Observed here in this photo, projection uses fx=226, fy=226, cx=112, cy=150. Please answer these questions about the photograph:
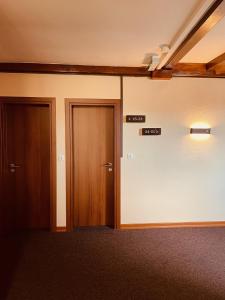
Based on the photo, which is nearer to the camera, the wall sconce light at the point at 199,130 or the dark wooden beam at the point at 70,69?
the dark wooden beam at the point at 70,69

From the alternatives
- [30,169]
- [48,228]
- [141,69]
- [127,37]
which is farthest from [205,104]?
[48,228]

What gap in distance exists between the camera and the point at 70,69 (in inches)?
135

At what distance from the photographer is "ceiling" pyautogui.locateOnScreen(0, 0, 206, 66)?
1995 millimetres

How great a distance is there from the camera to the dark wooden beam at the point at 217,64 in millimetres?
3176

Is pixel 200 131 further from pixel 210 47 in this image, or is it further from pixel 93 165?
pixel 93 165

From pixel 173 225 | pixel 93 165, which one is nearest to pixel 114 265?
pixel 173 225

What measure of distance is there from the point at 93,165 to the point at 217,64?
96.5 inches

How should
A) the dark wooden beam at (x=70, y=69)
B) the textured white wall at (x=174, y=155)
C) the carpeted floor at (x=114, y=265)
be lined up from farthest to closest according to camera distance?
1. the textured white wall at (x=174, y=155)
2. the dark wooden beam at (x=70, y=69)
3. the carpeted floor at (x=114, y=265)

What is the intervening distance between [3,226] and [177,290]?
8.76 feet

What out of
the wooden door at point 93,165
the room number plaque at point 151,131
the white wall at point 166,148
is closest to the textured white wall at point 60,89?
the white wall at point 166,148

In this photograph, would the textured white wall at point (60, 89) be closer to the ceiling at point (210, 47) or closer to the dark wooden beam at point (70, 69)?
the dark wooden beam at point (70, 69)

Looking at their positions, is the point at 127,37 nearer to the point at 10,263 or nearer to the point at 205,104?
the point at 205,104

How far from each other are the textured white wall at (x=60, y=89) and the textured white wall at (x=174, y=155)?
1.21 ft

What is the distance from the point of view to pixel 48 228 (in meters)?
3.72
